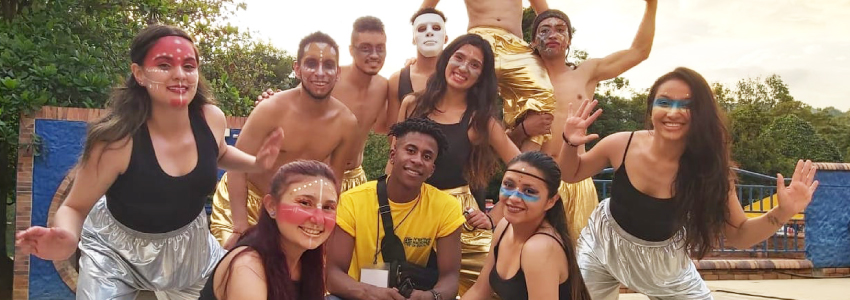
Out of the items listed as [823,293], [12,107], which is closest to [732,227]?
[823,293]

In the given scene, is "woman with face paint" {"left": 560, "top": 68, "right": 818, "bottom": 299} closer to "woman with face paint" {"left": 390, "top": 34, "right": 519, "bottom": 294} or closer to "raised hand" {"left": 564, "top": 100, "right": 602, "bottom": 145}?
"raised hand" {"left": 564, "top": 100, "right": 602, "bottom": 145}

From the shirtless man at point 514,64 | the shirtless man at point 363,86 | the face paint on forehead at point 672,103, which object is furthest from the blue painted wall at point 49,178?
the face paint on forehead at point 672,103

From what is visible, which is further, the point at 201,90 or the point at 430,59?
the point at 430,59

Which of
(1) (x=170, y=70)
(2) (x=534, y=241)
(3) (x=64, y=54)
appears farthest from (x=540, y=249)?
(3) (x=64, y=54)

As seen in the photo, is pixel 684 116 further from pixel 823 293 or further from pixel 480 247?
pixel 823 293

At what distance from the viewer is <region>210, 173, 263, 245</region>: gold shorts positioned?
4301 mm

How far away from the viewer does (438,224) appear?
A: 369 cm

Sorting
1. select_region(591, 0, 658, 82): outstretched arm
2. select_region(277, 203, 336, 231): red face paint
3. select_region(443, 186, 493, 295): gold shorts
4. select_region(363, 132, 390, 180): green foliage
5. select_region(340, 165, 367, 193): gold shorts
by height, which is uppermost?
select_region(591, 0, 658, 82): outstretched arm

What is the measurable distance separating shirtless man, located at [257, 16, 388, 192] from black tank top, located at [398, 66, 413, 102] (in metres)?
0.11

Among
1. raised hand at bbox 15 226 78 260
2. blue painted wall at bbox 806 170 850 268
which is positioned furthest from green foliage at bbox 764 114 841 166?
raised hand at bbox 15 226 78 260

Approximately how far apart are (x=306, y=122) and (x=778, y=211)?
236 cm

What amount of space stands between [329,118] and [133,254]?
132 cm

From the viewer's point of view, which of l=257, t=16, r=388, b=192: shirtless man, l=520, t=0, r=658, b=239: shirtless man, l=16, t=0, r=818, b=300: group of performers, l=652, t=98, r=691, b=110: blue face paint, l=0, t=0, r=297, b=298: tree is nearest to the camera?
l=16, t=0, r=818, b=300: group of performers

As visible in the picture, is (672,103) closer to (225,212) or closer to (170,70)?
(170,70)
